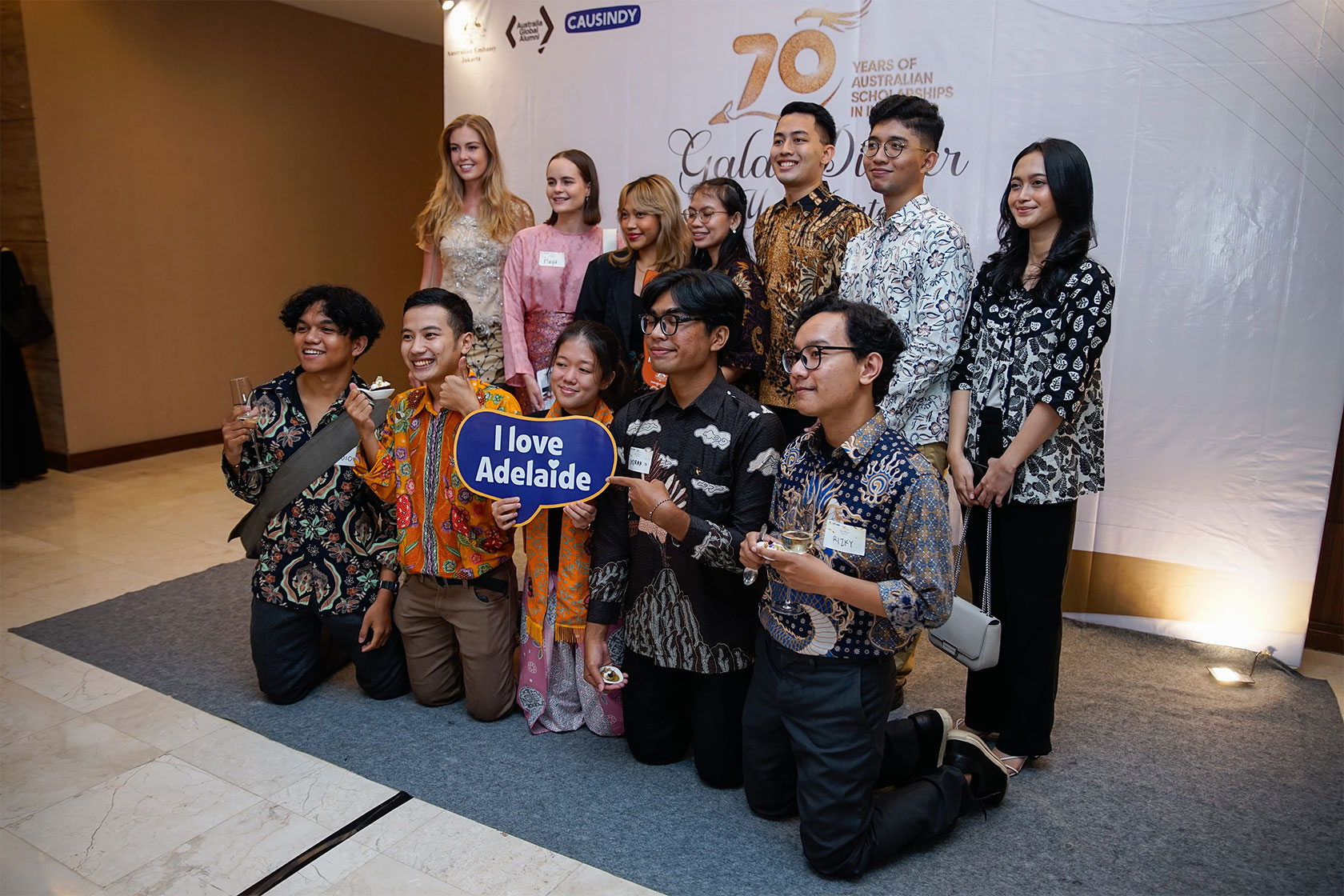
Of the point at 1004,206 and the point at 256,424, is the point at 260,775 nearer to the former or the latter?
the point at 256,424

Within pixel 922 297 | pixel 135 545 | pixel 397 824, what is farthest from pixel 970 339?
pixel 135 545

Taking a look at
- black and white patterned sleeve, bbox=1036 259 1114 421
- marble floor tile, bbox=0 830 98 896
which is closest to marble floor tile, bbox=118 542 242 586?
marble floor tile, bbox=0 830 98 896

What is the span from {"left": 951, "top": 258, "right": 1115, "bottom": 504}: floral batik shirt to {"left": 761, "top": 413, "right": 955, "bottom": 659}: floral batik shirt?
0.49 m

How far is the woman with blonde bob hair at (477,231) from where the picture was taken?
12.8 feet

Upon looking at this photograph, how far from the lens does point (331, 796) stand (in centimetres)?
251

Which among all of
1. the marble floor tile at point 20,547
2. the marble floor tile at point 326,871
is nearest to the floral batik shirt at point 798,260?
the marble floor tile at point 326,871

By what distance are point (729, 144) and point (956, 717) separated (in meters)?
2.71

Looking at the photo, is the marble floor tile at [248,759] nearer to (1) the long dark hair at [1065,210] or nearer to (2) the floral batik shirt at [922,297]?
(2) the floral batik shirt at [922,297]

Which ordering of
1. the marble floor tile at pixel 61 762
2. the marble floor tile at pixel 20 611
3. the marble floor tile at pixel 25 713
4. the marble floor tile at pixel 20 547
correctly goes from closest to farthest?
1. the marble floor tile at pixel 61 762
2. the marble floor tile at pixel 25 713
3. the marble floor tile at pixel 20 611
4. the marble floor tile at pixel 20 547

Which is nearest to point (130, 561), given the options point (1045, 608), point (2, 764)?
point (2, 764)

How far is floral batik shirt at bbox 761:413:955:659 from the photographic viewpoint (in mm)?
2021

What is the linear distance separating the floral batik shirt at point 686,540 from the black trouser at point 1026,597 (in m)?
0.68

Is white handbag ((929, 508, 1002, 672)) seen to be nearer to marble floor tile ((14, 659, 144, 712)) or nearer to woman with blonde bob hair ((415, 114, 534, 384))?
woman with blonde bob hair ((415, 114, 534, 384))

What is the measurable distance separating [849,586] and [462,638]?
1416 millimetres
